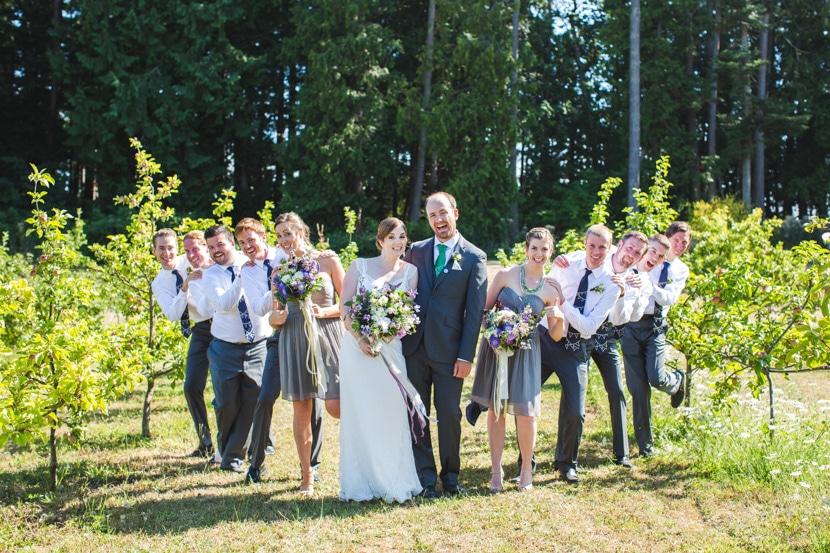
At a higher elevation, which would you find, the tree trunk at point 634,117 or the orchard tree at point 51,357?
the tree trunk at point 634,117

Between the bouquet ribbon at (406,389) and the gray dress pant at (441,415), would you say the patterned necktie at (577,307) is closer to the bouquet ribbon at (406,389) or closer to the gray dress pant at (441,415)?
the gray dress pant at (441,415)

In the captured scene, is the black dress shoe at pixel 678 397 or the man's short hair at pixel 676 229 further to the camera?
the black dress shoe at pixel 678 397

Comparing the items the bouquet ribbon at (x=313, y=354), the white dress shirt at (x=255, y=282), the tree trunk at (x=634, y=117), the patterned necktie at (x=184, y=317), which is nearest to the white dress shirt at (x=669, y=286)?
the bouquet ribbon at (x=313, y=354)

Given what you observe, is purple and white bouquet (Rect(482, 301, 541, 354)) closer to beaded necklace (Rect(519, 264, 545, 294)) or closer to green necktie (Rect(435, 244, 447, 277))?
beaded necklace (Rect(519, 264, 545, 294))

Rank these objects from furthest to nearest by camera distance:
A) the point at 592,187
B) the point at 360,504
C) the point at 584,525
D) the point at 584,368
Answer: the point at 592,187 → the point at 584,368 → the point at 360,504 → the point at 584,525

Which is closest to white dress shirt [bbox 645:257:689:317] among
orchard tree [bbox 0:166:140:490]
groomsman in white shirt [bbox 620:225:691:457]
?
groomsman in white shirt [bbox 620:225:691:457]

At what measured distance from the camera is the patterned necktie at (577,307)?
6.05 metres

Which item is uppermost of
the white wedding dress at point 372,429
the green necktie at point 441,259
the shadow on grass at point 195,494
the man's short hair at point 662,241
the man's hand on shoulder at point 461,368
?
the man's short hair at point 662,241

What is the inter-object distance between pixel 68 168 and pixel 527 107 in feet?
57.3

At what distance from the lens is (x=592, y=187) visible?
104ft

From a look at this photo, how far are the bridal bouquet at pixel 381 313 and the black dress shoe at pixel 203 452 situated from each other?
2.49 meters

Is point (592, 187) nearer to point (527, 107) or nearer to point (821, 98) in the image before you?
point (527, 107)

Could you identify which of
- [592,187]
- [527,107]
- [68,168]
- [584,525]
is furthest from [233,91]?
[584,525]

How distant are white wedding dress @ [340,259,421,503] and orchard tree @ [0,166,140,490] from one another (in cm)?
171
